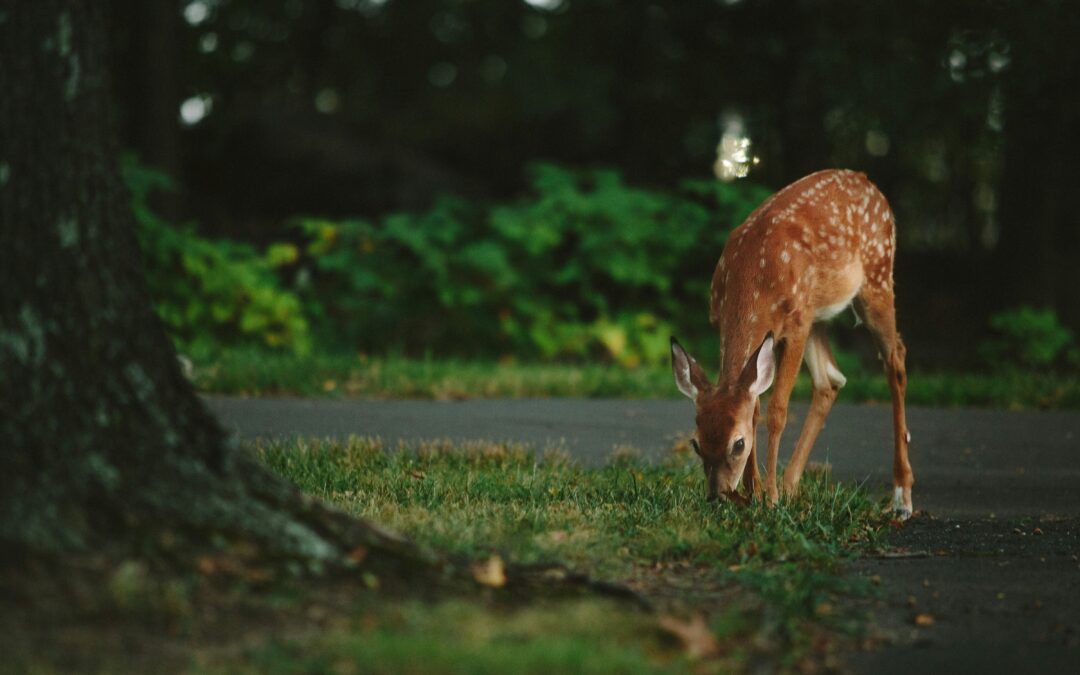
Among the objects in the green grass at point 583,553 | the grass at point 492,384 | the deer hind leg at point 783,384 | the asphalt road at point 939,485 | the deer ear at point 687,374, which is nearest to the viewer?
the green grass at point 583,553

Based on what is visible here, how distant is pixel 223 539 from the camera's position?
4188 mm

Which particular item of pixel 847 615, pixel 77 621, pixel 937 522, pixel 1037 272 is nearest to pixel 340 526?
pixel 77 621

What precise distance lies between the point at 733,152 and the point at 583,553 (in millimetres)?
8320

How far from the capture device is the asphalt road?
4445 mm

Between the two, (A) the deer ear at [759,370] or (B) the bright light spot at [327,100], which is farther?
(B) the bright light spot at [327,100]

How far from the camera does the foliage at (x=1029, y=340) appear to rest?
1298 cm

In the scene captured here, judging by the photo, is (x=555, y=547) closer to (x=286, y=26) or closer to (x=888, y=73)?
(x=888, y=73)

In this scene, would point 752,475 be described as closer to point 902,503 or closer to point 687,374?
point 687,374

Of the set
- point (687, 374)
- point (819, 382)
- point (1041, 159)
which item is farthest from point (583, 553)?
point (1041, 159)

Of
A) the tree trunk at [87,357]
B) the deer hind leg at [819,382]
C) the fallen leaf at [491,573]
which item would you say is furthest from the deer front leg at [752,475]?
the tree trunk at [87,357]

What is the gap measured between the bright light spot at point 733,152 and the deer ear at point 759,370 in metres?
4.71

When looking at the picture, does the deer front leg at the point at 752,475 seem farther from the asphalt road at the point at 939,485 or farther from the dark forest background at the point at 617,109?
the dark forest background at the point at 617,109

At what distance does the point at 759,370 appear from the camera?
6270 mm

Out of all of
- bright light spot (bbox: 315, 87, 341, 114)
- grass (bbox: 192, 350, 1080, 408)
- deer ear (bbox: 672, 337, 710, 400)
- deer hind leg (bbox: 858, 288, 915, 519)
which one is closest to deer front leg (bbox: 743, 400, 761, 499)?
deer ear (bbox: 672, 337, 710, 400)
